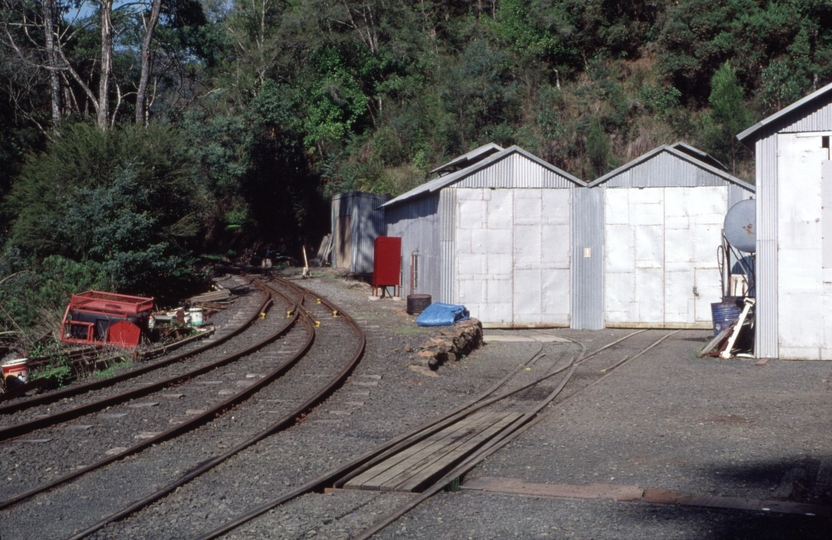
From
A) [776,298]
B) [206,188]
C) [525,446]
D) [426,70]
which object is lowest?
[525,446]

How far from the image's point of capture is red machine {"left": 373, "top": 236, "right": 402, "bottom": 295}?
82.3ft

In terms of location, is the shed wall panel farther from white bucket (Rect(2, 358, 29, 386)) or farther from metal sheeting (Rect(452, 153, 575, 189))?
white bucket (Rect(2, 358, 29, 386))

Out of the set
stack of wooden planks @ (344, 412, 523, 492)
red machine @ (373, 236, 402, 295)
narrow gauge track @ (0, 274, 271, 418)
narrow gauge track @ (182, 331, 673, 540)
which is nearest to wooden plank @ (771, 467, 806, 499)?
narrow gauge track @ (182, 331, 673, 540)

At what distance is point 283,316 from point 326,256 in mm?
20502

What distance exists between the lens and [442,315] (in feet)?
58.3

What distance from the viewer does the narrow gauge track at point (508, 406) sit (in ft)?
19.2

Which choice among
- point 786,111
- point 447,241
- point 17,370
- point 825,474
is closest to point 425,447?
point 825,474

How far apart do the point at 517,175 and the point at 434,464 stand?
13.6 m

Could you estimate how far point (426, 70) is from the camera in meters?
50.7

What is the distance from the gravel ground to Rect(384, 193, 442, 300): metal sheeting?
6.69 m

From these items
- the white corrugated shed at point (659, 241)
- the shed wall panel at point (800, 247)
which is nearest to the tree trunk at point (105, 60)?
the white corrugated shed at point (659, 241)

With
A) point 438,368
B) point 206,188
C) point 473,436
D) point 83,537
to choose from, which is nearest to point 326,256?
point 206,188

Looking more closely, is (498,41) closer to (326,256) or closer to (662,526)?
(326,256)

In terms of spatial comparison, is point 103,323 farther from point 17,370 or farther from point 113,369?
point 17,370
